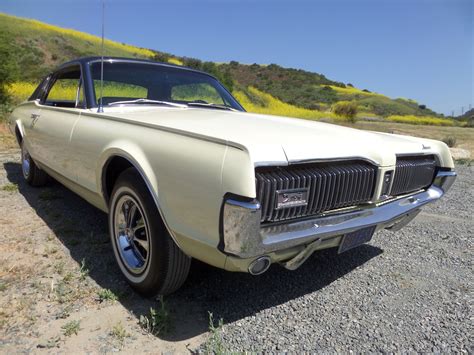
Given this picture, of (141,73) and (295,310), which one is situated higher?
(141,73)

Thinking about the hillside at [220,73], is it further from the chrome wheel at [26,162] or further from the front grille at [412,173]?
the front grille at [412,173]

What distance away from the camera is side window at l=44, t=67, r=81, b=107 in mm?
3531

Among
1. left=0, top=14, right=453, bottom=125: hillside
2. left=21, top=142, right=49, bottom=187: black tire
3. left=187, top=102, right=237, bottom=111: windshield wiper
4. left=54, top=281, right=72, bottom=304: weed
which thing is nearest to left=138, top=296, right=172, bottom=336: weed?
left=54, top=281, right=72, bottom=304: weed

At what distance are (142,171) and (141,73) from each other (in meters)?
1.56

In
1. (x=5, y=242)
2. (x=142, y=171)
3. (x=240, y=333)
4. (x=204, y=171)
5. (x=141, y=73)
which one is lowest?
(x=5, y=242)

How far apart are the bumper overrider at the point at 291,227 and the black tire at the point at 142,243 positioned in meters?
0.55

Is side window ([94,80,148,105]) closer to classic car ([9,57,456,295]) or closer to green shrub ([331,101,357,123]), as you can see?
classic car ([9,57,456,295])

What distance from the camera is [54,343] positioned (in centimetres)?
195

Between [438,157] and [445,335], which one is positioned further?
[438,157]

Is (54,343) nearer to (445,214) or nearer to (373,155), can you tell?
(373,155)

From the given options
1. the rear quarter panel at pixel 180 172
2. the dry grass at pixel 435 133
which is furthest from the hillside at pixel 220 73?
the rear quarter panel at pixel 180 172

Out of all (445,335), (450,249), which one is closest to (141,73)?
(445,335)

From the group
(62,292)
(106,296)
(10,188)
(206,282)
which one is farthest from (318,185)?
(10,188)

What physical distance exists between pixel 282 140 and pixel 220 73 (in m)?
24.8
